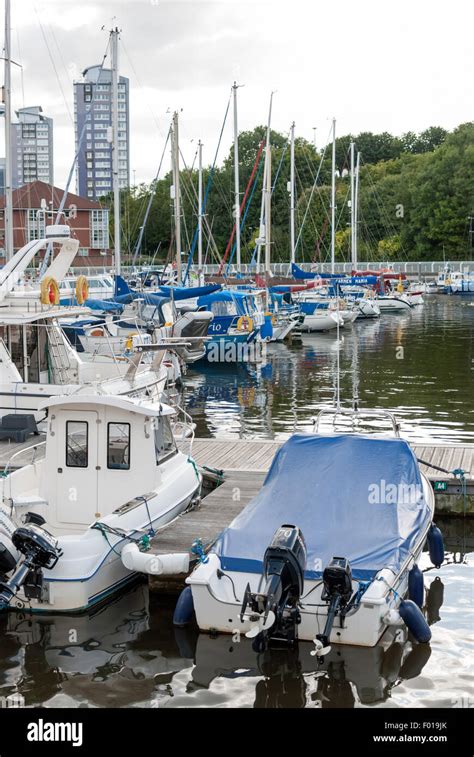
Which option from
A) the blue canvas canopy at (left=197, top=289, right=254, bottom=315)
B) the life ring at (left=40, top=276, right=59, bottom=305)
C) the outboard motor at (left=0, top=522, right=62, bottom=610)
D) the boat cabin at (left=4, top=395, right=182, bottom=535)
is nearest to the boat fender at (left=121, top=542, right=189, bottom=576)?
the outboard motor at (left=0, top=522, right=62, bottom=610)

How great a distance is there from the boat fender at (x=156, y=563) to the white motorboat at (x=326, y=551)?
526mm

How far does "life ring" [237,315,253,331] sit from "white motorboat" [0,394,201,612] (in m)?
25.0

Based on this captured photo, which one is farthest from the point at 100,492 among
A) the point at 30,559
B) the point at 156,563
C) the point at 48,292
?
the point at 48,292

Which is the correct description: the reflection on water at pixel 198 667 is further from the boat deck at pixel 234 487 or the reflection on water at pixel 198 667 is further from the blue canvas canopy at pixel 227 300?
the blue canvas canopy at pixel 227 300

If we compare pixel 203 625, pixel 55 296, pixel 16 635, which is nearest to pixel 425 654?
pixel 203 625

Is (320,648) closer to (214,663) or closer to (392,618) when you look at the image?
(392,618)

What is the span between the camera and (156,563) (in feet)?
41.7

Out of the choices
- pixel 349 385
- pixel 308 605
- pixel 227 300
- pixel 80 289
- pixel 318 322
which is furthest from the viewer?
pixel 318 322

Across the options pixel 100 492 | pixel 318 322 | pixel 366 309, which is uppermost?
pixel 366 309

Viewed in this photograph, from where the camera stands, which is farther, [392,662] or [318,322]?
[318,322]

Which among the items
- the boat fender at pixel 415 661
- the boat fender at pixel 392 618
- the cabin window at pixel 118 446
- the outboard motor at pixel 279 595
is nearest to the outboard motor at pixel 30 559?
the cabin window at pixel 118 446

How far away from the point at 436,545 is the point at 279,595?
436 cm

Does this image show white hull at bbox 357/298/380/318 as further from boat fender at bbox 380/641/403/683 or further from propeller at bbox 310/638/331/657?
propeller at bbox 310/638/331/657

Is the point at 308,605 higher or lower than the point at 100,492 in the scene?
lower
